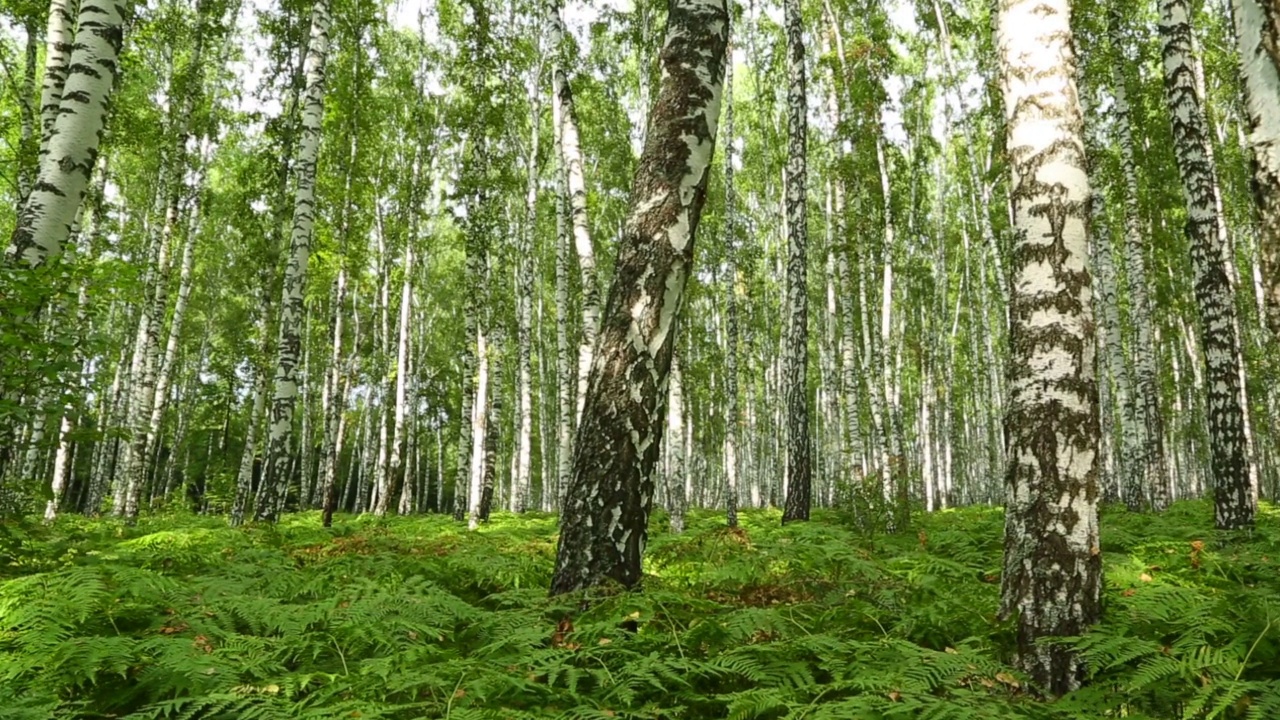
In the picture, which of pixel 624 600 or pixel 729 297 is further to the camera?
pixel 729 297

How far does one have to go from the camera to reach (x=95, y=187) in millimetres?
15328

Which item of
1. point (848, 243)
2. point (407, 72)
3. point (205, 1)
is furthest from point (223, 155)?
point (848, 243)

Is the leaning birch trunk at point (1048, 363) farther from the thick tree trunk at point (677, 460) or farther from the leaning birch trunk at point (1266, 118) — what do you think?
the thick tree trunk at point (677, 460)

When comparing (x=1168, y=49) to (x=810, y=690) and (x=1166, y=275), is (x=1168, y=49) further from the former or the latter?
(x=1166, y=275)

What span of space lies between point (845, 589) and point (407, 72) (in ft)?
68.2

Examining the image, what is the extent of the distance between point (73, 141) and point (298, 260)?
17.4 ft

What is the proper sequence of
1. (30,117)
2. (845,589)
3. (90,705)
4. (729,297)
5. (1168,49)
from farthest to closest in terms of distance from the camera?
(729,297)
(30,117)
(1168,49)
(845,589)
(90,705)

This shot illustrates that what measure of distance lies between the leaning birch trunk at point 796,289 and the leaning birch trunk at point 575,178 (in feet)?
10.7

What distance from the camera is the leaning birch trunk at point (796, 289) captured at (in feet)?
35.6

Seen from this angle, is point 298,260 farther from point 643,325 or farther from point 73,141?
point 643,325

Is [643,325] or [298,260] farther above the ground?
[298,260]

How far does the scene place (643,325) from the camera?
3840mm

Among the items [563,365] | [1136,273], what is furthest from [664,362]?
[1136,273]

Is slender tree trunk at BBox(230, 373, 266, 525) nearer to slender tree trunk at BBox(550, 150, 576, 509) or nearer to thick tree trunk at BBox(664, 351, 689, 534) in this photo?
slender tree trunk at BBox(550, 150, 576, 509)
